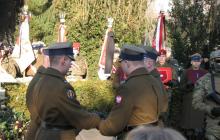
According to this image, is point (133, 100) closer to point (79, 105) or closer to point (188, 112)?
point (79, 105)

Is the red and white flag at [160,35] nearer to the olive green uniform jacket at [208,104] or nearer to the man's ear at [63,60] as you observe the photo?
the olive green uniform jacket at [208,104]

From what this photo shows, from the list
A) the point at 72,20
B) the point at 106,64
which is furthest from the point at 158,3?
the point at 106,64

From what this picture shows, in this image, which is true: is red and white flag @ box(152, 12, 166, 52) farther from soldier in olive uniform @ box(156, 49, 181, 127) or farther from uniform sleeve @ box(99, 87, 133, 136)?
uniform sleeve @ box(99, 87, 133, 136)

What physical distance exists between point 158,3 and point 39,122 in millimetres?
19896

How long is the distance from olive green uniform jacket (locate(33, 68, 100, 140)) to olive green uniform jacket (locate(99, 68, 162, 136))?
0.78ft

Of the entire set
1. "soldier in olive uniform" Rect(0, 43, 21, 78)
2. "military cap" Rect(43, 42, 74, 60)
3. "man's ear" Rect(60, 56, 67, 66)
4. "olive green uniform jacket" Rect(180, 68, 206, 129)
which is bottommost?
"olive green uniform jacket" Rect(180, 68, 206, 129)

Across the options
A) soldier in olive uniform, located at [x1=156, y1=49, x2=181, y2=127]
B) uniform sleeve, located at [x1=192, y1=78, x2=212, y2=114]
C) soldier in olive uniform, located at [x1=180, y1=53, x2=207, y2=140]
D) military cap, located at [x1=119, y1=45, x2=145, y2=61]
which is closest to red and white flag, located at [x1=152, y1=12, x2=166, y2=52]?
soldier in olive uniform, located at [x1=156, y1=49, x2=181, y2=127]

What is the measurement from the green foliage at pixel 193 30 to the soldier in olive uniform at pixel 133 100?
32.0 feet

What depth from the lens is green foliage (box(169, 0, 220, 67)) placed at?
15500 mm

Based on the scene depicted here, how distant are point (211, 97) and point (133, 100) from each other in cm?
156

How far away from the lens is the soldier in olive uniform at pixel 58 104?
17.9 feet

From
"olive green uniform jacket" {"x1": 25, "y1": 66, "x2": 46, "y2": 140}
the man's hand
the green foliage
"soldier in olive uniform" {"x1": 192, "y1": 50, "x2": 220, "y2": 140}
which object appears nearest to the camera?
"olive green uniform jacket" {"x1": 25, "y1": 66, "x2": 46, "y2": 140}

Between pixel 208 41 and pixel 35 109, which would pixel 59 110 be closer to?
pixel 35 109

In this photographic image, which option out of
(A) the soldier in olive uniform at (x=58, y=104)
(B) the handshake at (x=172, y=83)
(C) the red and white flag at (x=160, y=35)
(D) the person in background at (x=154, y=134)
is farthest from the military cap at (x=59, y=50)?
(C) the red and white flag at (x=160, y=35)
